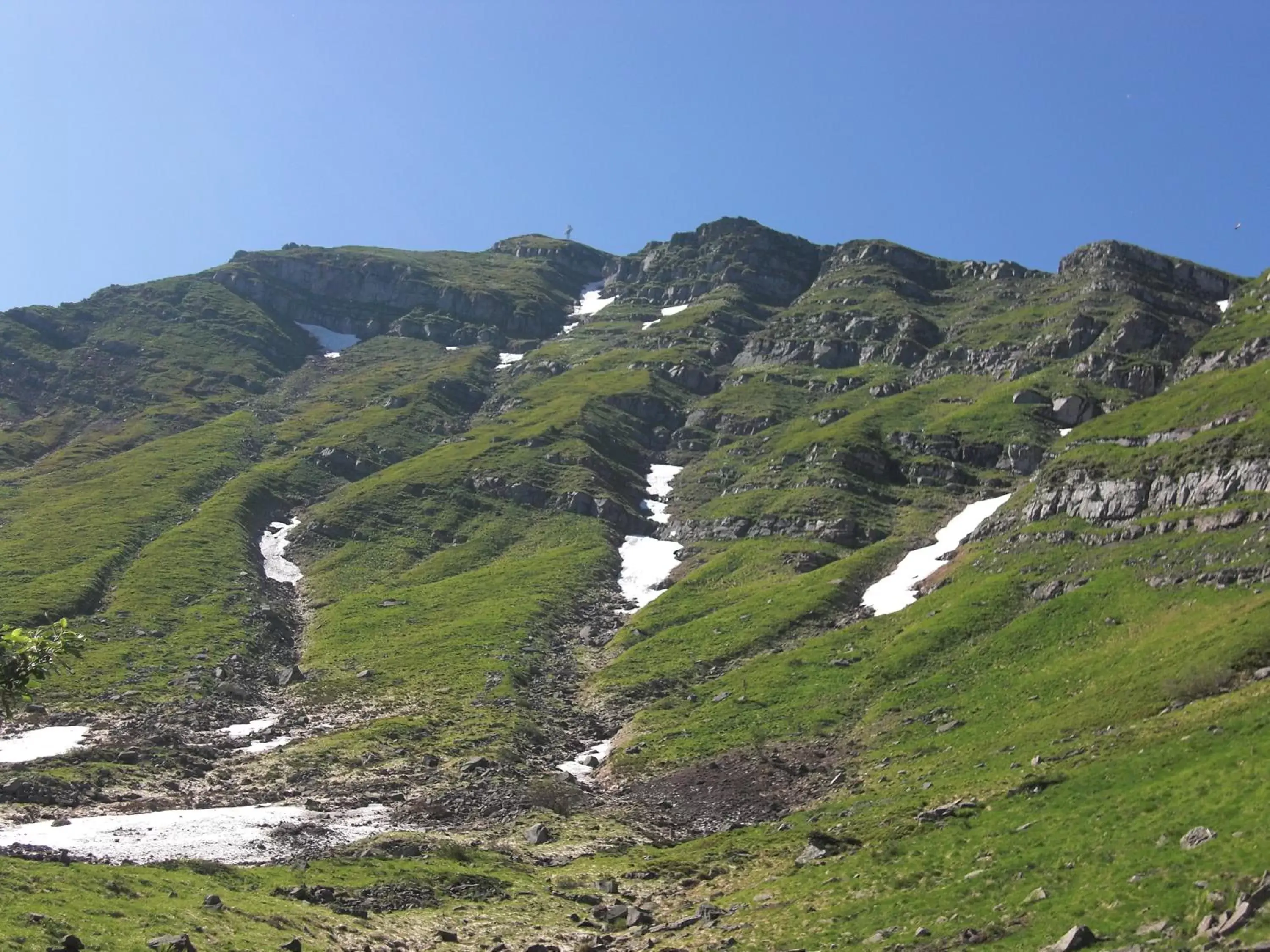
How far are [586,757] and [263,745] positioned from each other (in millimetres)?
27491

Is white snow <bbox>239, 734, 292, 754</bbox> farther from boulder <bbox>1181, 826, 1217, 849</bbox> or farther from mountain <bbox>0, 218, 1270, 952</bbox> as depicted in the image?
boulder <bbox>1181, 826, 1217, 849</bbox>

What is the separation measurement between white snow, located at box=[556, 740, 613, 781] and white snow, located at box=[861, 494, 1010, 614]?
3757 cm

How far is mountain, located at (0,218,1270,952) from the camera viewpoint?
38.1 meters

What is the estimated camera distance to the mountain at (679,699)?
38.1 m

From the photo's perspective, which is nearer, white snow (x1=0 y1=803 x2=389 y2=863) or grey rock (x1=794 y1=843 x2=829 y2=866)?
grey rock (x1=794 y1=843 x2=829 y2=866)

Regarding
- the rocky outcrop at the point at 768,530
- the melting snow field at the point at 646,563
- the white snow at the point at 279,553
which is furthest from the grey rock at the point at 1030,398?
the white snow at the point at 279,553

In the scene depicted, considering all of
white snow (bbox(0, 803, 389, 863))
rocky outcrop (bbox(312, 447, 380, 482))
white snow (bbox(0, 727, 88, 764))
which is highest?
rocky outcrop (bbox(312, 447, 380, 482))

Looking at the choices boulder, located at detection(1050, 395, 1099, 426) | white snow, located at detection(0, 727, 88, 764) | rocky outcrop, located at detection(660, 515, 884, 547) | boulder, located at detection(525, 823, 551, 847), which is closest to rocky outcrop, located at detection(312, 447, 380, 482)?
rocky outcrop, located at detection(660, 515, 884, 547)

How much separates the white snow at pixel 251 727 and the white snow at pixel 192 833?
860 inches

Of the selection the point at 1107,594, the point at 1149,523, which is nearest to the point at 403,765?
the point at 1107,594

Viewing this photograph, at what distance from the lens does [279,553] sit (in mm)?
155750

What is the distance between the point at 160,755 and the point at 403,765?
18046 millimetres

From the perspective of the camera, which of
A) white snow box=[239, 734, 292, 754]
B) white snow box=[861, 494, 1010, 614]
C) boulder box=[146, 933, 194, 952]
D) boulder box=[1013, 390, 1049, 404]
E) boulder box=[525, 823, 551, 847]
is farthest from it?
boulder box=[1013, 390, 1049, 404]

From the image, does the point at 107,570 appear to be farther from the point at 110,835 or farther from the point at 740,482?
the point at 740,482
